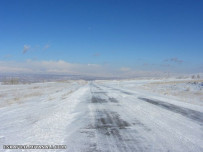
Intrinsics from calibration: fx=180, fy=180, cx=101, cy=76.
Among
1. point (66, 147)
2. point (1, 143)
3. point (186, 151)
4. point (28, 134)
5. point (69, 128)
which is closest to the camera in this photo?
point (186, 151)

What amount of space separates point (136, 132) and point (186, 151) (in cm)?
207

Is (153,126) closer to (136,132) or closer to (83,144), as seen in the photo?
(136,132)

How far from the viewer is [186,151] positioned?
485 cm

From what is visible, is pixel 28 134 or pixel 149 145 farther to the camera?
pixel 28 134

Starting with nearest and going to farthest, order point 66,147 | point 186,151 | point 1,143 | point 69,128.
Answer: point 186,151
point 66,147
point 1,143
point 69,128

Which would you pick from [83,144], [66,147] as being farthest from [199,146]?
[66,147]

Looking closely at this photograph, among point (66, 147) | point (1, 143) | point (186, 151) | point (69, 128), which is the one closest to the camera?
point (186, 151)

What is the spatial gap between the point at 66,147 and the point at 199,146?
386 centimetres

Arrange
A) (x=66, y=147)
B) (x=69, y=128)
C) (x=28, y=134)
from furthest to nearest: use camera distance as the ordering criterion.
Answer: (x=69, y=128) < (x=28, y=134) < (x=66, y=147)

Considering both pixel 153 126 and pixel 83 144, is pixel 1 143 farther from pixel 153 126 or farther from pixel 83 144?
pixel 153 126

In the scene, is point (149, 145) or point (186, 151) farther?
point (149, 145)

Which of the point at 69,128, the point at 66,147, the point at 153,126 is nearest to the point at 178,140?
the point at 153,126

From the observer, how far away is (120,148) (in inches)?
200

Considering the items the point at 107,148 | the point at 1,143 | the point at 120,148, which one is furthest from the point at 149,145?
the point at 1,143
